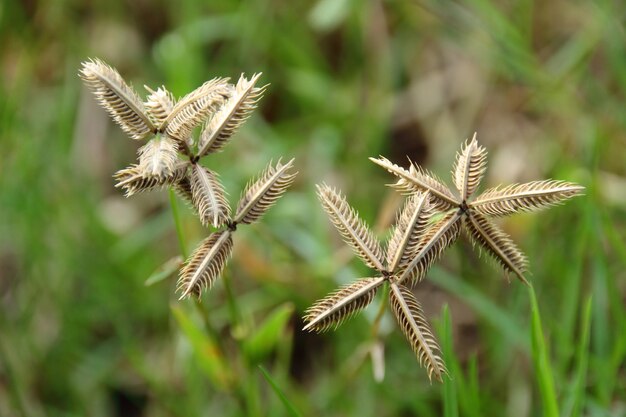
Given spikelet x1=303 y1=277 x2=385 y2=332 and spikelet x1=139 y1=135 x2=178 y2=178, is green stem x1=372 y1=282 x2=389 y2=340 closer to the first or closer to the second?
spikelet x1=303 y1=277 x2=385 y2=332

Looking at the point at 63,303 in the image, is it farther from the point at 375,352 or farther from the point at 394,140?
the point at 394,140

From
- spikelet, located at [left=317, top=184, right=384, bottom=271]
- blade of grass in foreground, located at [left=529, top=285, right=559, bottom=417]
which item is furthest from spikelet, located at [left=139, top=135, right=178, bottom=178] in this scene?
blade of grass in foreground, located at [left=529, top=285, right=559, bottom=417]

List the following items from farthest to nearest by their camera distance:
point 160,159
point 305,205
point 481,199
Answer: point 305,205
point 481,199
point 160,159

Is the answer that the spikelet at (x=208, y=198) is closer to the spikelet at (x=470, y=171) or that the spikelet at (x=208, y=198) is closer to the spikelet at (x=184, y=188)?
the spikelet at (x=184, y=188)

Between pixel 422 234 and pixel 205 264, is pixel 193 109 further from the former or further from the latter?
pixel 422 234

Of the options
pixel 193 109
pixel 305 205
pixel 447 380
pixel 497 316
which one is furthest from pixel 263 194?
pixel 305 205

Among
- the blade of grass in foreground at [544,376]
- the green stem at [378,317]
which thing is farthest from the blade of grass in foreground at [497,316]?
the blade of grass in foreground at [544,376]
